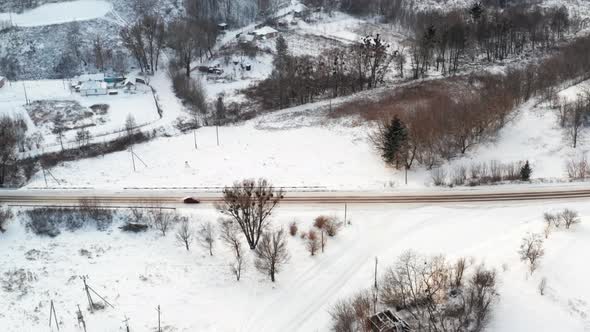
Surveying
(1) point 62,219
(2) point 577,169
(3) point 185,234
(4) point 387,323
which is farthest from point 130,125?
(2) point 577,169

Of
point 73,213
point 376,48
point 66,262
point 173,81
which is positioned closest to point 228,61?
point 173,81

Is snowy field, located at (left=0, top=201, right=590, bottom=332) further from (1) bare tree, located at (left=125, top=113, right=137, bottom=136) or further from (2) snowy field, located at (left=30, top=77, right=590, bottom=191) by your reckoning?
(1) bare tree, located at (left=125, top=113, right=137, bottom=136)

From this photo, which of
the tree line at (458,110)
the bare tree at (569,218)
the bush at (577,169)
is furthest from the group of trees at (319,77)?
the bare tree at (569,218)

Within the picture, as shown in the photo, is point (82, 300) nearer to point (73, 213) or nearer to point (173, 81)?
point (73, 213)

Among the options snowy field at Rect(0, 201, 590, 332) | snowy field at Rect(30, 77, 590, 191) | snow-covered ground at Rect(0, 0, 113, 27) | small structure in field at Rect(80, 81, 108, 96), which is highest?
snow-covered ground at Rect(0, 0, 113, 27)

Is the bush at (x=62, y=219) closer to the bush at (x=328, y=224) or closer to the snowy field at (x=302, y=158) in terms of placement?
the snowy field at (x=302, y=158)

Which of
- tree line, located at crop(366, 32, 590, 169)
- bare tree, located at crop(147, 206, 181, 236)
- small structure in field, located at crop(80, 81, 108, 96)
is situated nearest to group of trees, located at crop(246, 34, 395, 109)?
tree line, located at crop(366, 32, 590, 169)
